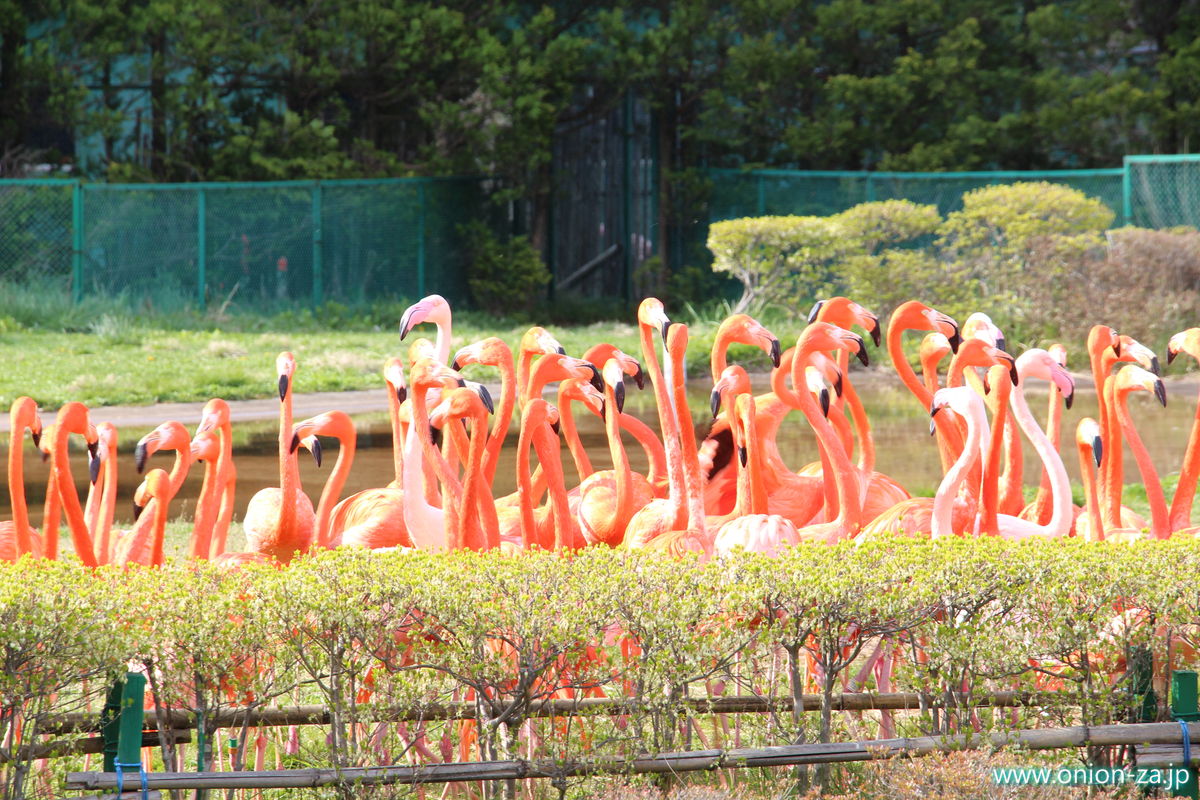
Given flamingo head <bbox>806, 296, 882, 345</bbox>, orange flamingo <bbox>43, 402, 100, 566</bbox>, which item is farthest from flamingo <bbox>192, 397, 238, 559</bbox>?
flamingo head <bbox>806, 296, 882, 345</bbox>

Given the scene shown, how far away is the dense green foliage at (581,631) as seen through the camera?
11.1 feet

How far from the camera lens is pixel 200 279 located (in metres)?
15.9

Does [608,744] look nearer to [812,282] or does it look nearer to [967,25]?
[812,282]

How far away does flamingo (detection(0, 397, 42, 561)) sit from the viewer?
472cm

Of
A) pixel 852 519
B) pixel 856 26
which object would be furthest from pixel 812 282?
pixel 852 519

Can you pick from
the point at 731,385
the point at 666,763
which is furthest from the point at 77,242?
the point at 666,763

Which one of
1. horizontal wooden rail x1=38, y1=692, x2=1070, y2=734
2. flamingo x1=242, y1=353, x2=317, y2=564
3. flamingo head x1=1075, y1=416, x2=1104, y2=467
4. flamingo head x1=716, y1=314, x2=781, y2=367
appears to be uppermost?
flamingo head x1=716, y1=314, x2=781, y2=367

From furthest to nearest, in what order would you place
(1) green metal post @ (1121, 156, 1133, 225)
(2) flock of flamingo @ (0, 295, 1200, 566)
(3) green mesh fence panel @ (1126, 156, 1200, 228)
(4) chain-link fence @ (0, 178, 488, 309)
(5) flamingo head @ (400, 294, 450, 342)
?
(4) chain-link fence @ (0, 178, 488, 309), (1) green metal post @ (1121, 156, 1133, 225), (3) green mesh fence panel @ (1126, 156, 1200, 228), (5) flamingo head @ (400, 294, 450, 342), (2) flock of flamingo @ (0, 295, 1200, 566)

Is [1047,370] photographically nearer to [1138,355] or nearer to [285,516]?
[1138,355]

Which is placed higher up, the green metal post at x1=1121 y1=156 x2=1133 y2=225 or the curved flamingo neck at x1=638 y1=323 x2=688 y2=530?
the green metal post at x1=1121 y1=156 x2=1133 y2=225

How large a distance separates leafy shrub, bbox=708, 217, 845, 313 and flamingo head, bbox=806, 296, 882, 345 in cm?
838

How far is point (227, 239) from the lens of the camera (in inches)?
637

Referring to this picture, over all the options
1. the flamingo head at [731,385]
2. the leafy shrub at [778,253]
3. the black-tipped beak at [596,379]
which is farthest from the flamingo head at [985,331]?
the leafy shrub at [778,253]

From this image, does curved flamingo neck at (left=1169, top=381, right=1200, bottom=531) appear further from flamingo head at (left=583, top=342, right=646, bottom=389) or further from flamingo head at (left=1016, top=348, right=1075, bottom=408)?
flamingo head at (left=583, top=342, right=646, bottom=389)
